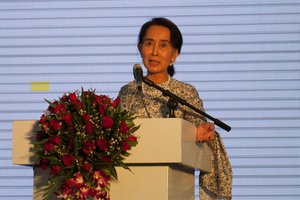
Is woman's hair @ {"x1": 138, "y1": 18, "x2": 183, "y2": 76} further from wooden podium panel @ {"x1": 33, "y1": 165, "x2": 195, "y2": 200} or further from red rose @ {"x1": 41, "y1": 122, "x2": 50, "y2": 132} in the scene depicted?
red rose @ {"x1": 41, "y1": 122, "x2": 50, "y2": 132}

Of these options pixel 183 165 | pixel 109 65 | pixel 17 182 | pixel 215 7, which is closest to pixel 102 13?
pixel 109 65

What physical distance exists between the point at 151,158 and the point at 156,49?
81cm

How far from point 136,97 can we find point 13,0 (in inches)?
76.7

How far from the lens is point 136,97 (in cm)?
386

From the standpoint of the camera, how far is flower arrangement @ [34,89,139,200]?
A: 3.07 metres

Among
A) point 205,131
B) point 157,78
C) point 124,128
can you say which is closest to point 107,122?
point 124,128

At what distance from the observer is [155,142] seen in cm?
314

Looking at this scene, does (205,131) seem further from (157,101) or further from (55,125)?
(55,125)

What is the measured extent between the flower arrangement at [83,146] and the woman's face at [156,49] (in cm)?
68

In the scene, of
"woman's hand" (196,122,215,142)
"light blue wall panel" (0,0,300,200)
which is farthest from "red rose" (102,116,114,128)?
"light blue wall panel" (0,0,300,200)

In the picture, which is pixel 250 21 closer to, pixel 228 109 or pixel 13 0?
pixel 228 109

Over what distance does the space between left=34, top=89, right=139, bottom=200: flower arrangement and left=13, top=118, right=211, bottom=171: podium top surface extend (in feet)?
0.13

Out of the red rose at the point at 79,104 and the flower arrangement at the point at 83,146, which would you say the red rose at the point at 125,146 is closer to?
the flower arrangement at the point at 83,146

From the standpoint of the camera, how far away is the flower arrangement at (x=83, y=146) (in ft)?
10.1
